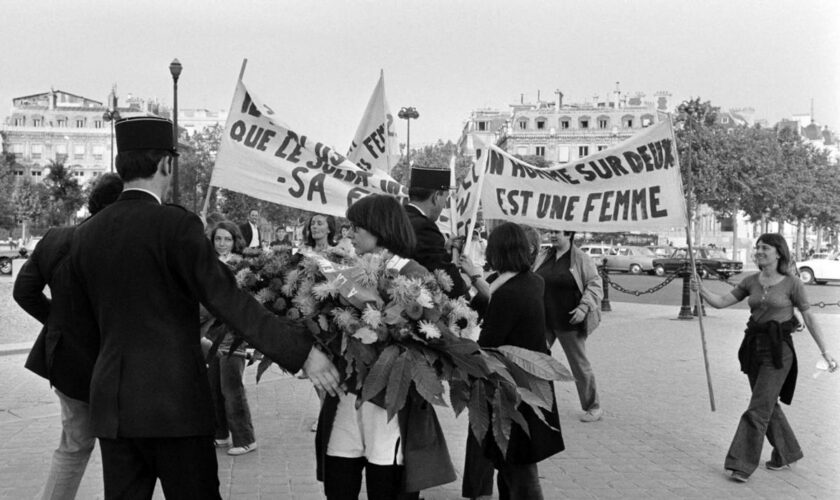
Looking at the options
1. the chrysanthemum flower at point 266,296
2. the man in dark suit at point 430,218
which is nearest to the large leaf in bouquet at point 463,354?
the chrysanthemum flower at point 266,296

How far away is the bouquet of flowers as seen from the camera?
3170 millimetres

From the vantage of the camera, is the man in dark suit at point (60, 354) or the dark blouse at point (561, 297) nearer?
the man in dark suit at point (60, 354)

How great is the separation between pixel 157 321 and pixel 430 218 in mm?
2386

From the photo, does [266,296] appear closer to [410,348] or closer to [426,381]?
[410,348]

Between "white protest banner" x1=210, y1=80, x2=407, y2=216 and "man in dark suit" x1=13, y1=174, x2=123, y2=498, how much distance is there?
2286mm

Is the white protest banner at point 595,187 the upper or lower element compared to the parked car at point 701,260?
upper

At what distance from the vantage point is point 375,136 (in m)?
8.58

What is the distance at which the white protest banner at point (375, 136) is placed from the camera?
Answer: 8.48 meters

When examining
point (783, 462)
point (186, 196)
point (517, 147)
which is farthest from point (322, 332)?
point (517, 147)

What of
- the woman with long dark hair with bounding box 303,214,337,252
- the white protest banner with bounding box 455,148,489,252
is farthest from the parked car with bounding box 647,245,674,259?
the woman with long dark hair with bounding box 303,214,337,252

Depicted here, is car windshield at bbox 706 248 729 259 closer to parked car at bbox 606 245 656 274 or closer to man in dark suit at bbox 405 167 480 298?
parked car at bbox 606 245 656 274

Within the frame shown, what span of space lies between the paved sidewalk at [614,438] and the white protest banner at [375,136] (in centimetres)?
248

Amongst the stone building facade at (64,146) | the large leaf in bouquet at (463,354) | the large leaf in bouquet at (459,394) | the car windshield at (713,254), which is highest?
the stone building facade at (64,146)

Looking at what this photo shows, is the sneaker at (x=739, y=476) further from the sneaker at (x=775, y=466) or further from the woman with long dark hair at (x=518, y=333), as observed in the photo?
the woman with long dark hair at (x=518, y=333)
